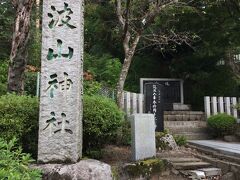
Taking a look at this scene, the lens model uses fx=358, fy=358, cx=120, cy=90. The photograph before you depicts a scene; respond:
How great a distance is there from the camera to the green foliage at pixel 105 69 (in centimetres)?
1491

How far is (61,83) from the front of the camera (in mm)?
6457

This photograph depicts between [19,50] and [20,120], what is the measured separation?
2.76 meters

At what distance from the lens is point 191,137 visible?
1238 centimetres

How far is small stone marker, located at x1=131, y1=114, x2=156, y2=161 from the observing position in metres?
7.65

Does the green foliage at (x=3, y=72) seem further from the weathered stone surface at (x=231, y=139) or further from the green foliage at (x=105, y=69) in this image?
the weathered stone surface at (x=231, y=139)

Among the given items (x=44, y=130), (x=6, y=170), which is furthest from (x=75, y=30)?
(x=6, y=170)

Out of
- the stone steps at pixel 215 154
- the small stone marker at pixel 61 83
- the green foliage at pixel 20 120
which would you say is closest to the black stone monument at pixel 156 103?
the stone steps at pixel 215 154

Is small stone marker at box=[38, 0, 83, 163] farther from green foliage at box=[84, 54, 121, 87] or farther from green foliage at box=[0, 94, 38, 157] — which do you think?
green foliage at box=[84, 54, 121, 87]

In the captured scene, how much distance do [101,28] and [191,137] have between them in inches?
265

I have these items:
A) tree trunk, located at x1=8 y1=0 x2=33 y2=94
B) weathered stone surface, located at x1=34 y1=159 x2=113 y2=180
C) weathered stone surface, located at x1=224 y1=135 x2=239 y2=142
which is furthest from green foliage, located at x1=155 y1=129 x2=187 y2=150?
tree trunk, located at x1=8 y1=0 x2=33 y2=94

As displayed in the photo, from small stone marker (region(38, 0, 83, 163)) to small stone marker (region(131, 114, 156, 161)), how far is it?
4.90 feet

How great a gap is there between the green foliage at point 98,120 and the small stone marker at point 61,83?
1.52 ft

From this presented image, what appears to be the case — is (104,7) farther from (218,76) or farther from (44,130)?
(44,130)

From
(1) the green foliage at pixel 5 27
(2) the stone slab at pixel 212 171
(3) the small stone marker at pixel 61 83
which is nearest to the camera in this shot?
(3) the small stone marker at pixel 61 83
